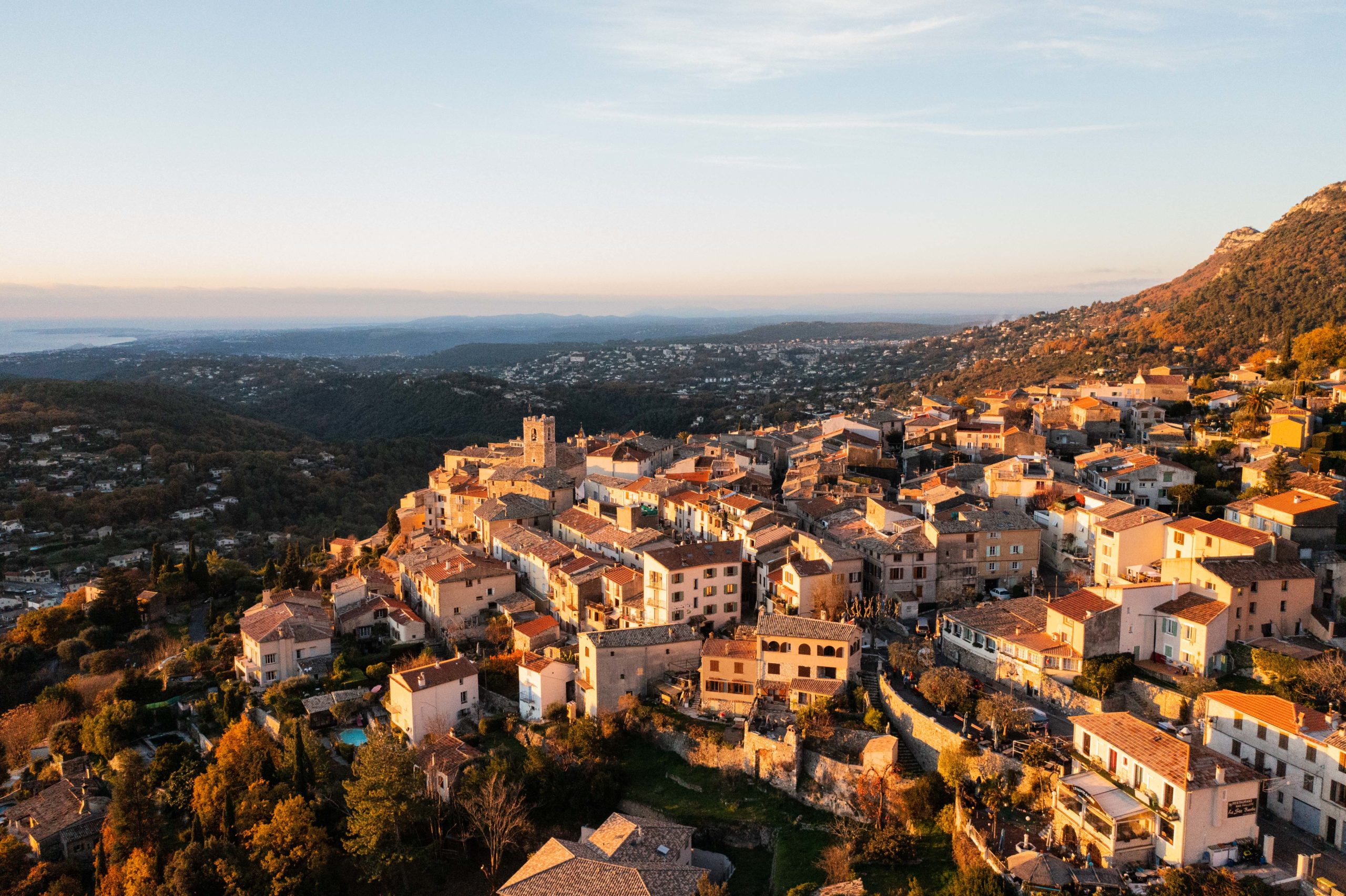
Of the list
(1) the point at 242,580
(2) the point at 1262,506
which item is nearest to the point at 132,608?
(1) the point at 242,580

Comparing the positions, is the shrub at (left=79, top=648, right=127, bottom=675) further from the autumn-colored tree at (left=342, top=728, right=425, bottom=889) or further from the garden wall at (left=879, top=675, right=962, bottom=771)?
the garden wall at (left=879, top=675, right=962, bottom=771)

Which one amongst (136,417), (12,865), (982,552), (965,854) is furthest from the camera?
(136,417)

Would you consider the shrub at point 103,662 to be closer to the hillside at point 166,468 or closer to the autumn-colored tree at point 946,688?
the hillside at point 166,468

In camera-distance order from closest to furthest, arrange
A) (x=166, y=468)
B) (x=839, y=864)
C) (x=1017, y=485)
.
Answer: (x=839, y=864) < (x=1017, y=485) < (x=166, y=468)

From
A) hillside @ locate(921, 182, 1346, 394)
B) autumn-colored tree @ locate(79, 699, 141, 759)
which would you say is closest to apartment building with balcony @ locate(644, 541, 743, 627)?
autumn-colored tree @ locate(79, 699, 141, 759)

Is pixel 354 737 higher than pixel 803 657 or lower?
lower

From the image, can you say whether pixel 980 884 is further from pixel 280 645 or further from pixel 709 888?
pixel 280 645

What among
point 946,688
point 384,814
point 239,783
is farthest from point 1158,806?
point 239,783

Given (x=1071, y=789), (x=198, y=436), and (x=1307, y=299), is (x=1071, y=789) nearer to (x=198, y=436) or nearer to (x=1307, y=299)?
(x=1307, y=299)
